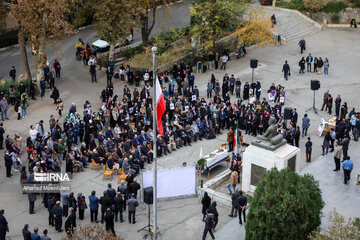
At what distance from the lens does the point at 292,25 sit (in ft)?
162

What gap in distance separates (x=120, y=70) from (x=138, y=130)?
9923mm

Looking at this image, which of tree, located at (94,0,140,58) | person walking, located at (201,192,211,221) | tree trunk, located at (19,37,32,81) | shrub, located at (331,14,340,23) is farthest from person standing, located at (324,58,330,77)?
person walking, located at (201,192,211,221)

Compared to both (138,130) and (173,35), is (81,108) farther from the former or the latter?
(173,35)

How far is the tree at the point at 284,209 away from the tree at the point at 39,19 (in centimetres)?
1984

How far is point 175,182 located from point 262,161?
12.6 ft

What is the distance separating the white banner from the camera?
2438cm

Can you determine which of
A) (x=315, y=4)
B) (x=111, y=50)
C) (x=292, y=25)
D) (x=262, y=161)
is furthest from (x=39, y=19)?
(x=315, y=4)

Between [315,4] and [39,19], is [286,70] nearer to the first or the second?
[315,4]

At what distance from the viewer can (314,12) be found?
51.3 m

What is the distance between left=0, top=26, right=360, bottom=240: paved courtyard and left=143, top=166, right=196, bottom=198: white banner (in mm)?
392

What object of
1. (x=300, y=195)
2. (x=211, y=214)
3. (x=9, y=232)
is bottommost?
(x=9, y=232)

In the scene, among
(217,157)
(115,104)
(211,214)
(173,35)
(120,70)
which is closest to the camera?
(211,214)

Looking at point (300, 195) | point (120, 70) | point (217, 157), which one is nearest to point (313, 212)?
point (300, 195)

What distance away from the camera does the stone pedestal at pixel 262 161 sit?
23.2m
